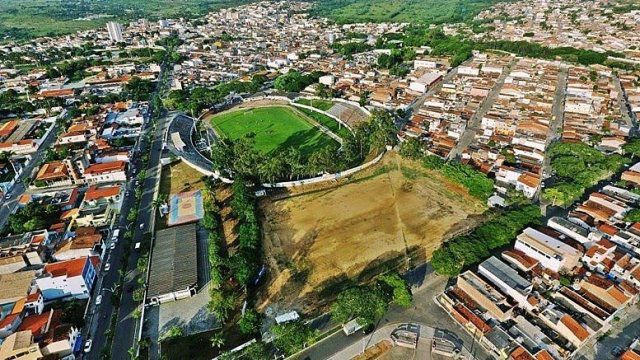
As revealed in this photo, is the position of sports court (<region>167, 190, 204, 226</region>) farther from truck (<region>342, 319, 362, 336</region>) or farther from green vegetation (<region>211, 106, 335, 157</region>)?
truck (<region>342, 319, 362, 336</region>)

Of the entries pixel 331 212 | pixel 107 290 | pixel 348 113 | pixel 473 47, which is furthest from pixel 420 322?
pixel 473 47

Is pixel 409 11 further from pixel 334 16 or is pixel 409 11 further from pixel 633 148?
pixel 633 148

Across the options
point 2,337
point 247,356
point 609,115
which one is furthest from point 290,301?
point 609,115

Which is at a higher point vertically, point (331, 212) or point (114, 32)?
point (331, 212)

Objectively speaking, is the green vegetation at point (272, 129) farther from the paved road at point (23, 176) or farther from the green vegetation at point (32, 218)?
the green vegetation at point (32, 218)

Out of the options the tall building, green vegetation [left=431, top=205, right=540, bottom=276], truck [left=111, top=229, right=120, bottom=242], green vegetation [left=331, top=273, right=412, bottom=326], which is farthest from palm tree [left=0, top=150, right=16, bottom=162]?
the tall building

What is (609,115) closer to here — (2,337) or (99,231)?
(99,231)

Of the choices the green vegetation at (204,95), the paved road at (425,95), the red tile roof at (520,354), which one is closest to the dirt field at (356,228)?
the red tile roof at (520,354)
